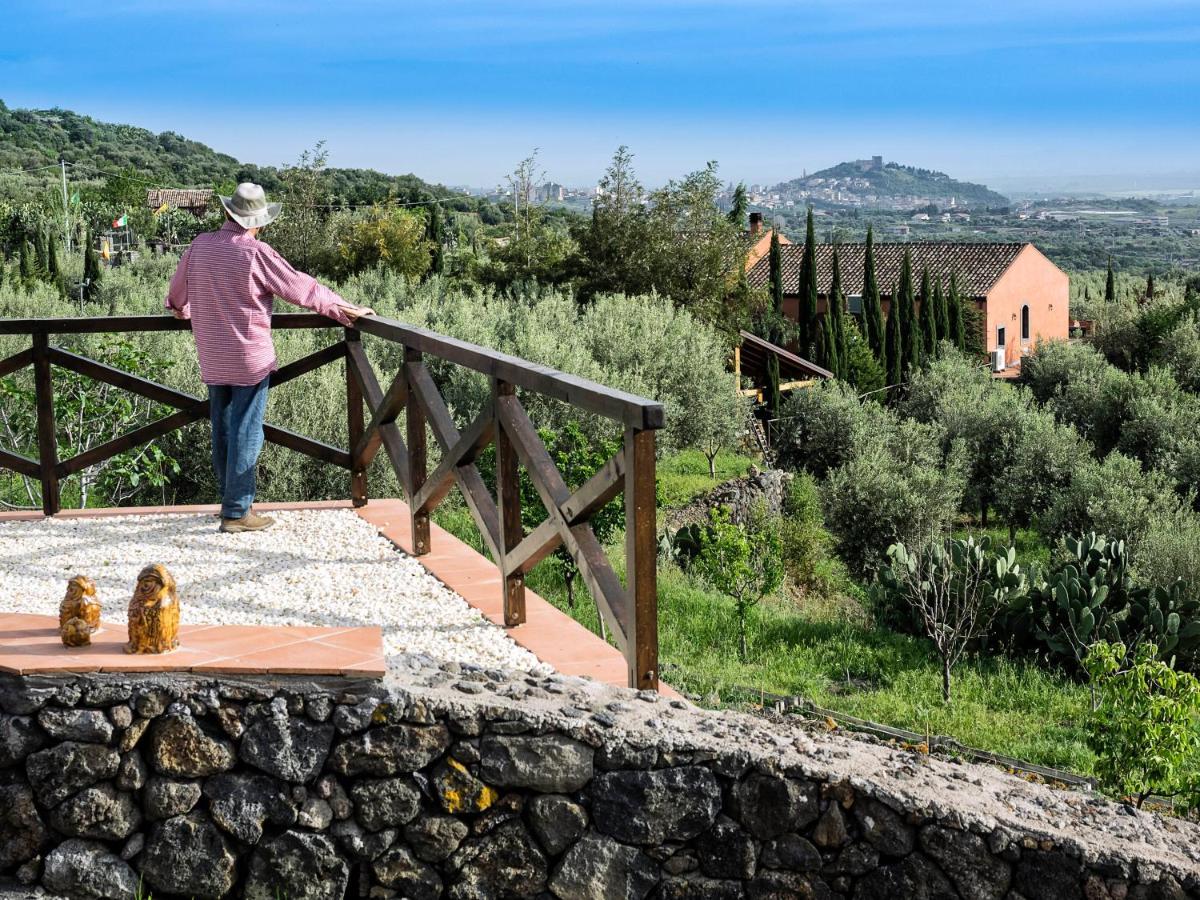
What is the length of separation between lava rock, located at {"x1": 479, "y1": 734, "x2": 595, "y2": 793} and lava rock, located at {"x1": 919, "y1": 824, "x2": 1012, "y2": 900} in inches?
39.9

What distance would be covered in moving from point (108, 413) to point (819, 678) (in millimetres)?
5684

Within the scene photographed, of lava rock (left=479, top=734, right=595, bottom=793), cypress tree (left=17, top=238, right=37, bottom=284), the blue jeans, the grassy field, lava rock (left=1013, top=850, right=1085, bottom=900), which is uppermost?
cypress tree (left=17, top=238, right=37, bottom=284)

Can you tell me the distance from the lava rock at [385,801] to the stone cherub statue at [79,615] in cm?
95

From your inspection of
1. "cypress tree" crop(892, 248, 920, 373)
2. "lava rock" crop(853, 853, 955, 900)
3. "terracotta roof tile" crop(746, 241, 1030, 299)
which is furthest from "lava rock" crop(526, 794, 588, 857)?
"terracotta roof tile" crop(746, 241, 1030, 299)

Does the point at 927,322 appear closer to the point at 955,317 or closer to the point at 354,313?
the point at 955,317

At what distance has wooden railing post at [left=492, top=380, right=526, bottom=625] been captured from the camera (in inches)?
180

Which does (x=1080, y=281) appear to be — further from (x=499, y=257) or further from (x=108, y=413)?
(x=108, y=413)

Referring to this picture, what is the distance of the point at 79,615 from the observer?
374cm

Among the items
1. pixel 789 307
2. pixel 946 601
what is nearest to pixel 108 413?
pixel 946 601

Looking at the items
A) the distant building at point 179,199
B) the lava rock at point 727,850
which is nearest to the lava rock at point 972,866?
the lava rock at point 727,850

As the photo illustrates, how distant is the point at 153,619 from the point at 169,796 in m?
0.52

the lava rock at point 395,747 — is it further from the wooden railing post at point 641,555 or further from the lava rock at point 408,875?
the wooden railing post at point 641,555

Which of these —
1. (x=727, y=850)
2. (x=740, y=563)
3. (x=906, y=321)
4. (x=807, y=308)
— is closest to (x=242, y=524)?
(x=727, y=850)

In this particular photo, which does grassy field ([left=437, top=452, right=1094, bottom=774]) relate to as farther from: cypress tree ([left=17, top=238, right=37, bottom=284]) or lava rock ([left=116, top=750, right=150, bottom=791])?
cypress tree ([left=17, top=238, right=37, bottom=284])
